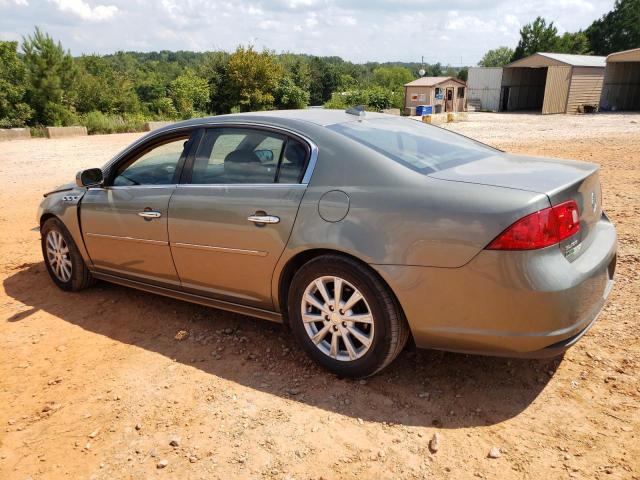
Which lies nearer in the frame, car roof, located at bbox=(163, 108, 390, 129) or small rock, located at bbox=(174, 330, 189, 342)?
car roof, located at bbox=(163, 108, 390, 129)

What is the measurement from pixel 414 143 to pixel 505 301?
133 centimetres

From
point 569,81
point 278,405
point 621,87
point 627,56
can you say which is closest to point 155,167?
point 278,405

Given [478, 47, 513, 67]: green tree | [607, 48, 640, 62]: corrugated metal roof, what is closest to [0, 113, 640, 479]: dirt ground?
[607, 48, 640, 62]: corrugated metal roof

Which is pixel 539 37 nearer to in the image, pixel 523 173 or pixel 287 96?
pixel 287 96

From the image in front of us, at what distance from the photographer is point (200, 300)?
3721mm

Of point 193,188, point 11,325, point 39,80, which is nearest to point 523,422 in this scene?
point 193,188

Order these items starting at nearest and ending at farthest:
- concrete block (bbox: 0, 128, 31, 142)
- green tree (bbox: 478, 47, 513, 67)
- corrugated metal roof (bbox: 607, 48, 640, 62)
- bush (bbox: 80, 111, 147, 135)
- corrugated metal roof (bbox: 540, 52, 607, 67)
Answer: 1. concrete block (bbox: 0, 128, 31, 142)
2. bush (bbox: 80, 111, 147, 135)
3. corrugated metal roof (bbox: 607, 48, 640, 62)
4. corrugated metal roof (bbox: 540, 52, 607, 67)
5. green tree (bbox: 478, 47, 513, 67)

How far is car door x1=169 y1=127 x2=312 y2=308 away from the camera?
3.15m

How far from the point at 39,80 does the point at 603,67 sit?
1617 inches

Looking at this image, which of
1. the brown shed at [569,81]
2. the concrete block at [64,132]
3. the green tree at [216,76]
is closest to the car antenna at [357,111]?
the concrete block at [64,132]

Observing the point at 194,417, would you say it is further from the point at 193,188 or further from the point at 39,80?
the point at 39,80

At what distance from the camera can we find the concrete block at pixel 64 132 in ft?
68.2

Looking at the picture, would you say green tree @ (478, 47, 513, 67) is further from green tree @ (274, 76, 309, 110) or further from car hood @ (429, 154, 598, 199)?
car hood @ (429, 154, 598, 199)

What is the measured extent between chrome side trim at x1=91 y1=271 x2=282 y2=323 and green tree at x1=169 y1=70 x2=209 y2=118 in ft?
119
